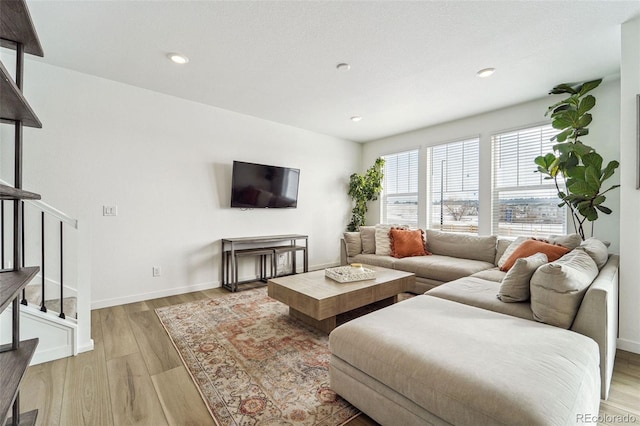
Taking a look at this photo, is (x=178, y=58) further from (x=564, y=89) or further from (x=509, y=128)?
(x=509, y=128)

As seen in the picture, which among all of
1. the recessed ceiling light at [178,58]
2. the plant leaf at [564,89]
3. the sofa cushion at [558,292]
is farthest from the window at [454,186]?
the recessed ceiling light at [178,58]

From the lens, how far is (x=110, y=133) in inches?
121

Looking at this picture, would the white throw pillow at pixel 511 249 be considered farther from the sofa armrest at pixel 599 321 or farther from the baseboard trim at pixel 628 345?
the sofa armrest at pixel 599 321

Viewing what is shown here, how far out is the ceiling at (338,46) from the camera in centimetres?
196

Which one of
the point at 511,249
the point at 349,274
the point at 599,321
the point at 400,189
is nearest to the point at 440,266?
the point at 511,249

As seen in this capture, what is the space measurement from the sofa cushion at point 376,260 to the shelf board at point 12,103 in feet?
11.5

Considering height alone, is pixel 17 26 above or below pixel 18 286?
above

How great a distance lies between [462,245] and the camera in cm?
381

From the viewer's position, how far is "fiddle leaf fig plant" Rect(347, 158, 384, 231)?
528cm

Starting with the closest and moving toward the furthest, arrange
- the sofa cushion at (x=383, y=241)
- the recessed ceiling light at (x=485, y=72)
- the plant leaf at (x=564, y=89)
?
the recessed ceiling light at (x=485, y=72)
the plant leaf at (x=564, y=89)
the sofa cushion at (x=383, y=241)

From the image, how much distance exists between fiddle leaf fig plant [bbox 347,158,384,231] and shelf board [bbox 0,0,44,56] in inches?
182

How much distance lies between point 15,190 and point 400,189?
4964 millimetres

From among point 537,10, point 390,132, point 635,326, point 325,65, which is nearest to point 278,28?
point 325,65

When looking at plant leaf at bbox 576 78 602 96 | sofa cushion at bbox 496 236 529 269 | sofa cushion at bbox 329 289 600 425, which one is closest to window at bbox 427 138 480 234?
sofa cushion at bbox 496 236 529 269
